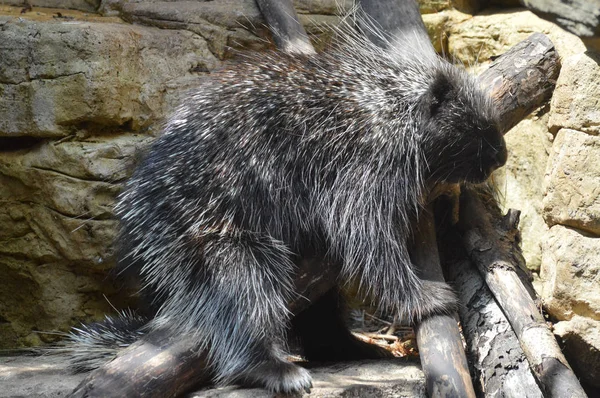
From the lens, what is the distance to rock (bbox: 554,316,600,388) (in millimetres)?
2822

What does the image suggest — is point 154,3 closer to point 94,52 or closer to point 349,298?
point 94,52

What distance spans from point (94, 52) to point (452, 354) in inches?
85.4

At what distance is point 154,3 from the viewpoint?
3.80m

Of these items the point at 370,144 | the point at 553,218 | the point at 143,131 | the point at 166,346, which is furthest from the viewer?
the point at 143,131

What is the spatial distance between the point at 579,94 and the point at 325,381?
5.48 ft

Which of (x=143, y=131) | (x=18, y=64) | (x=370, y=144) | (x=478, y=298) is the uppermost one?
(x=18, y=64)

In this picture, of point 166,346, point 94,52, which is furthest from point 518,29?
point 166,346

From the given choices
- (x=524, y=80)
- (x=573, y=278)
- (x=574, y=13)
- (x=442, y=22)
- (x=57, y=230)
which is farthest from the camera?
(x=442, y=22)

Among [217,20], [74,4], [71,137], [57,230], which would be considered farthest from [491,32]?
[57,230]

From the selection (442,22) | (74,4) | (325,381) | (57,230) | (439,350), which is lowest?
(325,381)

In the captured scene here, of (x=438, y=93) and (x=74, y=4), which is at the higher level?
(x=74, y=4)

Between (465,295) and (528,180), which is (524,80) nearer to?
(528,180)

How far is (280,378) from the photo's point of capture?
2.50 m

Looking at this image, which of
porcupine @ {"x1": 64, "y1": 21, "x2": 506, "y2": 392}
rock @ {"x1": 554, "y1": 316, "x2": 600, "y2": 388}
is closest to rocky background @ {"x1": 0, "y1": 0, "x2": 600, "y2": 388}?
rock @ {"x1": 554, "y1": 316, "x2": 600, "y2": 388}
